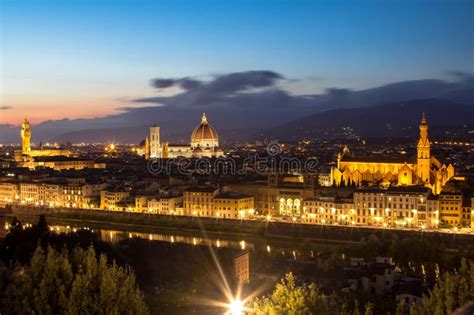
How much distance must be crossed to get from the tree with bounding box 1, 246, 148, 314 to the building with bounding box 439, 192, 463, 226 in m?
16.1

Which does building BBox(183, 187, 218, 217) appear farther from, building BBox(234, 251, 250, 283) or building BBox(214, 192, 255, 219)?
building BBox(234, 251, 250, 283)

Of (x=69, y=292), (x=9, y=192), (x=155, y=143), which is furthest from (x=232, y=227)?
(x=155, y=143)

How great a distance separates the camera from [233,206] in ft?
A: 84.5

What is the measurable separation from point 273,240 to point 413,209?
4856 millimetres

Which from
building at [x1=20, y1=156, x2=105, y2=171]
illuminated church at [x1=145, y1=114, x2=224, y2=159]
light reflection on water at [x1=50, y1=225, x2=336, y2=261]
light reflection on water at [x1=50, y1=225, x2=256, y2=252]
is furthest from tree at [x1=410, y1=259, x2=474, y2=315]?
illuminated church at [x1=145, y1=114, x2=224, y2=159]

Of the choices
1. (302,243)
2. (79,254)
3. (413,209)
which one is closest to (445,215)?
(413,209)

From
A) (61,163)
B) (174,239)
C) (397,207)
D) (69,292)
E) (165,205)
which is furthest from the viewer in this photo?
(61,163)

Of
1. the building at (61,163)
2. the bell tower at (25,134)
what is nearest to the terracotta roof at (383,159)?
the building at (61,163)

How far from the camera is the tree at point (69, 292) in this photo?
7.48 metres

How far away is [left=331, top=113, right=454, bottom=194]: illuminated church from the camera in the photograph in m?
27.1

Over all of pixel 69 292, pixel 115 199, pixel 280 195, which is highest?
pixel 69 292

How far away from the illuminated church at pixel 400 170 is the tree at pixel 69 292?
19978 millimetres

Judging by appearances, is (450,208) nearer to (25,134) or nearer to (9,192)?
(9,192)

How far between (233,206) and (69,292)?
59.8ft
